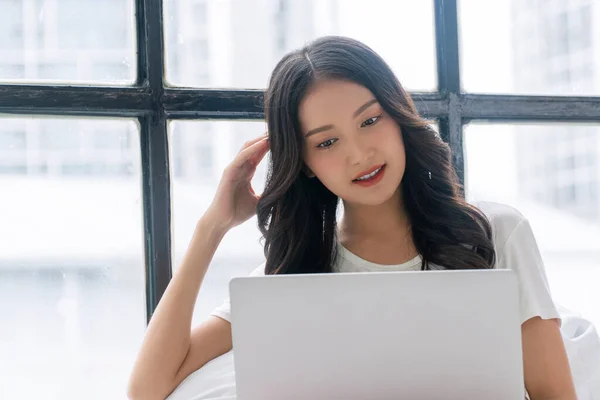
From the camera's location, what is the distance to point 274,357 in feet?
3.01

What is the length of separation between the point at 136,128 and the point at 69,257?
1.23ft

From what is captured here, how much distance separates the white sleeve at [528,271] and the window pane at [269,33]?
630 mm

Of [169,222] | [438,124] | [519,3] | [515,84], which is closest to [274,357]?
[169,222]

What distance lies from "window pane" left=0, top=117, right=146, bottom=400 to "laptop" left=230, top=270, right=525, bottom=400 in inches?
37.5

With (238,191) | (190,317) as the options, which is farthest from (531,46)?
(190,317)

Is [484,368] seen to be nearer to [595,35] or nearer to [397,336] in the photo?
[397,336]

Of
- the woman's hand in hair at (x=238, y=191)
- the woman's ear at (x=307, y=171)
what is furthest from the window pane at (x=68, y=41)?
the woman's ear at (x=307, y=171)

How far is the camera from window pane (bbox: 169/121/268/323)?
5.81ft

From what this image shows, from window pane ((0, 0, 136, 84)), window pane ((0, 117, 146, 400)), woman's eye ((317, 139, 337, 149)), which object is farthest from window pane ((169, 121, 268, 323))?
woman's eye ((317, 139, 337, 149))

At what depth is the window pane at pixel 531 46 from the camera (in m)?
1.95

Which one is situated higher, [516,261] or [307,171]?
[307,171]

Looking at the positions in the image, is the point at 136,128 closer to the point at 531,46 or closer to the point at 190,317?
the point at 190,317

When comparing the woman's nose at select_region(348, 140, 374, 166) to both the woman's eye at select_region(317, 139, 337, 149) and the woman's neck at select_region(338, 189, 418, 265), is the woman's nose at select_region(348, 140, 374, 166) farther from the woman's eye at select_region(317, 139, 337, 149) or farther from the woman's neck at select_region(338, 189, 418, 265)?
the woman's neck at select_region(338, 189, 418, 265)

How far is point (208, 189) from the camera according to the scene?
1.82m
